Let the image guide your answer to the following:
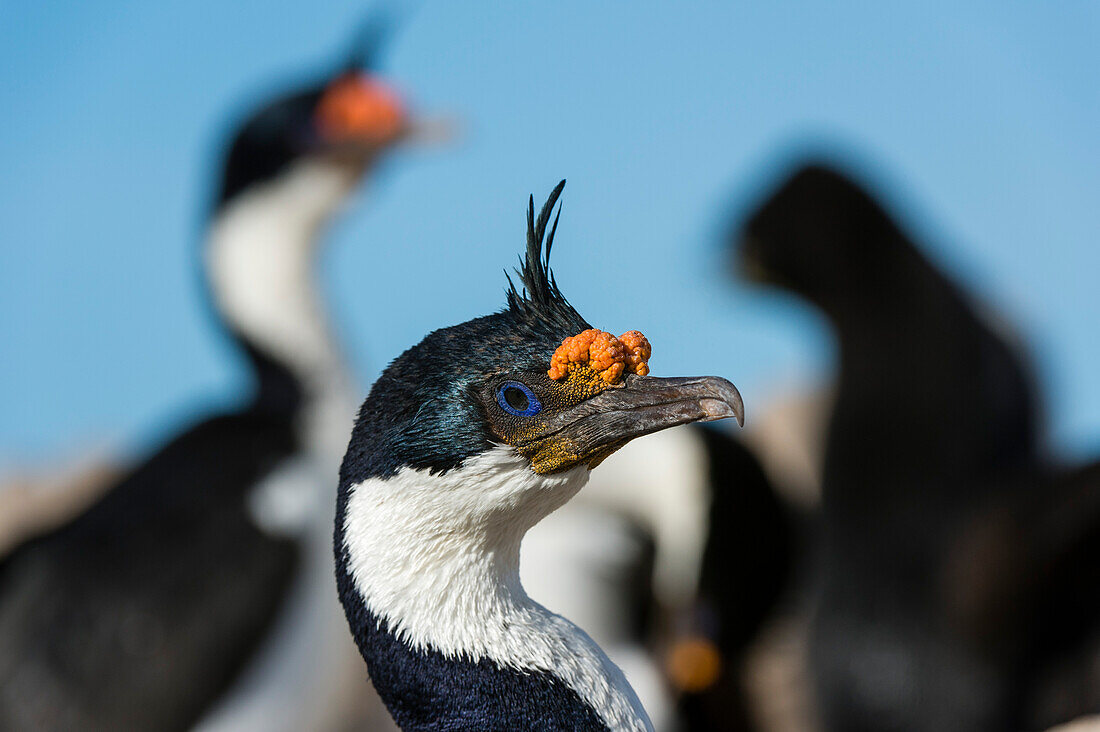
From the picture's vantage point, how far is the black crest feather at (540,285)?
189 centimetres

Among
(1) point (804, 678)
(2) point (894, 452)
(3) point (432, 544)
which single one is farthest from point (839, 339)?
(3) point (432, 544)

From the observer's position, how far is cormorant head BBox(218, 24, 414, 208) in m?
5.15

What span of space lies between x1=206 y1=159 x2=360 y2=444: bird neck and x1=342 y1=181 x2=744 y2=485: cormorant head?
295cm

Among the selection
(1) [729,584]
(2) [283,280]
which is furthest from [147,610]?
(1) [729,584]

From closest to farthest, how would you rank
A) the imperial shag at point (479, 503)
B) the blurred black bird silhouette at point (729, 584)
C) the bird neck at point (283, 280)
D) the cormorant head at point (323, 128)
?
1. the imperial shag at point (479, 503)
2. the blurred black bird silhouette at point (729, 584)
3. the bird neck at point (283, 280)
4. the cormorant head at point (323, 128)

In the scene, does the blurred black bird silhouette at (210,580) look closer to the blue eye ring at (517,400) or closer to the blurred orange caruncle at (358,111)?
the blurred orange caruncle at (358,111)

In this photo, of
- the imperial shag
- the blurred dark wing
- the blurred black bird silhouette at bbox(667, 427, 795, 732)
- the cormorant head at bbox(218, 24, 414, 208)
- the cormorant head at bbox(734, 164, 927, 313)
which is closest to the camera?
the imperial shag

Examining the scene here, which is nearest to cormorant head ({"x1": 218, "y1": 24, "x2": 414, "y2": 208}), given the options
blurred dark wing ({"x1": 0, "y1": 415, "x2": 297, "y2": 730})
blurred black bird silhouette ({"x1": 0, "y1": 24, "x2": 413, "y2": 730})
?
blurred black bird silhouette ({"x1": 0, "y1": 24, "x2": 413, "y2": 730})

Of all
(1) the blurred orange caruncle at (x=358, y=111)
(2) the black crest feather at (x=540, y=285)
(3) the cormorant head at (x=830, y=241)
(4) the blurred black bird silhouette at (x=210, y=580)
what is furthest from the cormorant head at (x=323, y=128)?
(2) the black crest feather at (x=540, y=285)

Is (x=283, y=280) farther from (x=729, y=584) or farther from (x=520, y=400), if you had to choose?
(x=520, y=400)

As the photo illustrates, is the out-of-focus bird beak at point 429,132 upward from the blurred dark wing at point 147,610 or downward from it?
upward

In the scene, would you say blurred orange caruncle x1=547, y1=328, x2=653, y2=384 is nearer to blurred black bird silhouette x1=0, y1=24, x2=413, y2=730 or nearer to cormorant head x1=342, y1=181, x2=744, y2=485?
cormorant head x1=342, y1=181, x2=744, y2=485

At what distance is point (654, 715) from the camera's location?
4367mm

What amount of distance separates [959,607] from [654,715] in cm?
172
